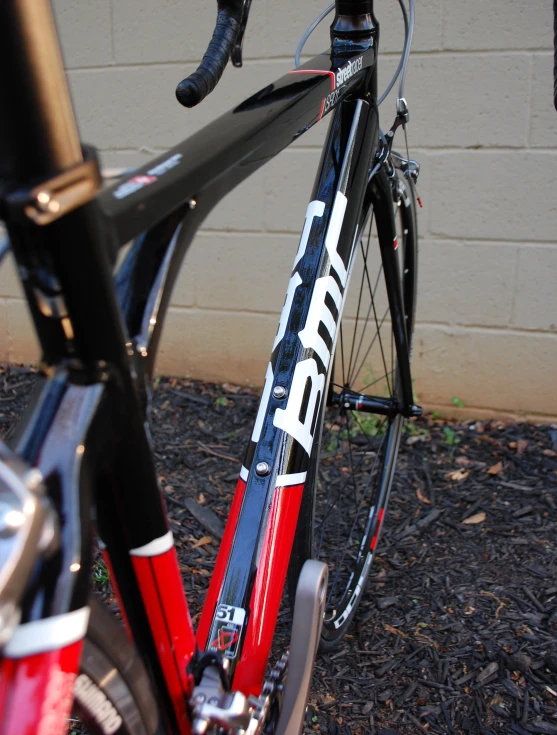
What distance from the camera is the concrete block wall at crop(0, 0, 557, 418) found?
1932 millimetres

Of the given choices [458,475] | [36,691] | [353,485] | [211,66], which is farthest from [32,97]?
[458,475]

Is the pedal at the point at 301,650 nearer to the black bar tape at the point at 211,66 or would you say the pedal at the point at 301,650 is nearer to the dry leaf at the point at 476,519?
the black bar tape at the point at 211,66

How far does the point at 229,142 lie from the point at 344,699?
1.07m

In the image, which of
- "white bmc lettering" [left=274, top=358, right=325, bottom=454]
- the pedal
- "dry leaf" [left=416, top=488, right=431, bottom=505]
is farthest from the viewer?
"dry leaf" [left=416, top=488, right=431, bottom=505]

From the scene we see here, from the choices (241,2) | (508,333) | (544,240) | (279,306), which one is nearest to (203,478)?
(279,306)

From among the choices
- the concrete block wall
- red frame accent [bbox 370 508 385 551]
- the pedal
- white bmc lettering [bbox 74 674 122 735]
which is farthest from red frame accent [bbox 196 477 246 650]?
the concrete block wall

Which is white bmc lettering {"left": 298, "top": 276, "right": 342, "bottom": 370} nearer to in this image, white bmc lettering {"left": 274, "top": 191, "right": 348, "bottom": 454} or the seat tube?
white bmc lettering {"left": 274, "top": 191, "right": 348, "bottom": 454}

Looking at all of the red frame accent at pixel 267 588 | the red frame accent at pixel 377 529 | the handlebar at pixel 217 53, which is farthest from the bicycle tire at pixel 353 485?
the handlebar at pixel 217 53

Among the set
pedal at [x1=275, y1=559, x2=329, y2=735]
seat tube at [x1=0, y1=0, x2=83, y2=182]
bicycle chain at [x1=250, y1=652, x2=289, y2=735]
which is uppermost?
seat tube at [x1=0, y1=0, x2=83, y2=182]

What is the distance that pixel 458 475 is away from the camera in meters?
1.97

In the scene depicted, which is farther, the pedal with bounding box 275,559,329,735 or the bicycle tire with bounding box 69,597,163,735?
the pedal with bounding box 275,559,329,735

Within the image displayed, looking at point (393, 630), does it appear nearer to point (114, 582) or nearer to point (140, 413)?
point (114, 582)

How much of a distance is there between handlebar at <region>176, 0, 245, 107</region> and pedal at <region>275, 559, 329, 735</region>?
0.56 m

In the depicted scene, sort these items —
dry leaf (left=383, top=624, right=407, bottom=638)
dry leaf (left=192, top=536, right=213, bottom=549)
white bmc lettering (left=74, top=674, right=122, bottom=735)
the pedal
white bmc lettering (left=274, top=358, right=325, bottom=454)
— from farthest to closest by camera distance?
dry leaf (left=192, top=536, right=213, bottom=549), dry leaf (left=383, top=624, right=407, bottom=638), white bmc lettering (left=274, top=358, right=325, bottom=454), the pedal, white bmc lettering (left=74, top=674, right=122, bottom=735)
